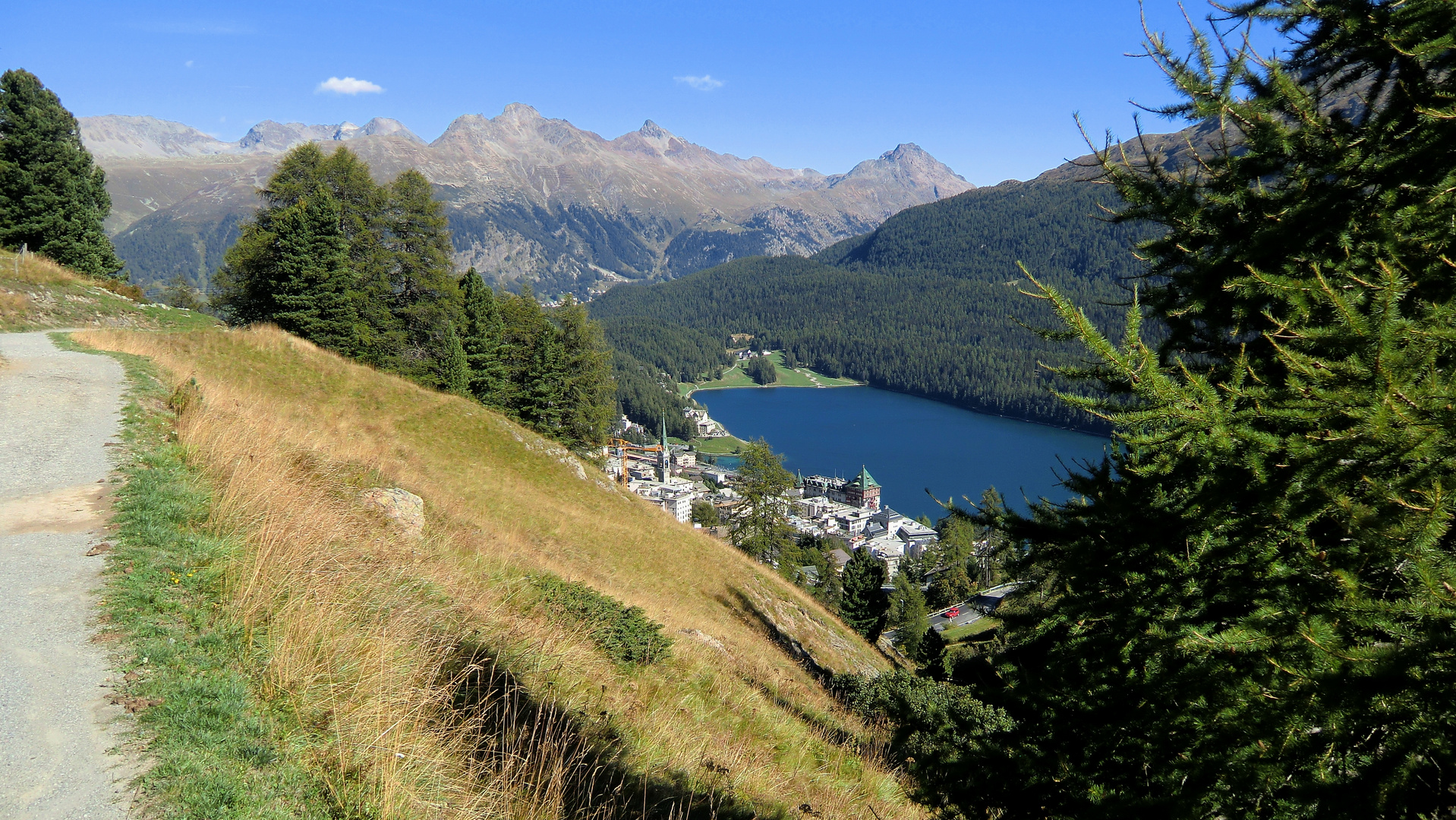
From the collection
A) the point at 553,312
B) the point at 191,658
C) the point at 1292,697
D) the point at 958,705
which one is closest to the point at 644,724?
the point at 958,705

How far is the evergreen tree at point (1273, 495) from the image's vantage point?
248cm

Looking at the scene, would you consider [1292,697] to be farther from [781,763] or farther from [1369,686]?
[781,763]

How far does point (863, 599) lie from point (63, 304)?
3558 centimetres

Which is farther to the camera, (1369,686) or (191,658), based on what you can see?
(191,658)

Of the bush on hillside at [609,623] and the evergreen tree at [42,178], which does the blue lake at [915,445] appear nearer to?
the bush on hillside at [609,623]

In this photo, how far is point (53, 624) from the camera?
4320mm

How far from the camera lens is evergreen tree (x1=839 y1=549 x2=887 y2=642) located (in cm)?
3406

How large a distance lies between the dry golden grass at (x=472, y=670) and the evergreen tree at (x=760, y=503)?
25209mm

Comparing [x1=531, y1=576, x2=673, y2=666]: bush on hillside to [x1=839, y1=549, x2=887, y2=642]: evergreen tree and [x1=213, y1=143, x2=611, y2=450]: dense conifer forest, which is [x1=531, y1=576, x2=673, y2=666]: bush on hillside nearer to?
[x1=213, y1=143, x2=611, y2=450]: dense conifer forest

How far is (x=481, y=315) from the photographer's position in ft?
111

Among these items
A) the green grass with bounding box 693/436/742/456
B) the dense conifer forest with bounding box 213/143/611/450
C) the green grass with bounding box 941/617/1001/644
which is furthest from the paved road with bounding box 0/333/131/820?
the green grass with bounding box 693/436/742/456

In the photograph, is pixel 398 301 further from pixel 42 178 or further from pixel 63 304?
A: pixel 42 178

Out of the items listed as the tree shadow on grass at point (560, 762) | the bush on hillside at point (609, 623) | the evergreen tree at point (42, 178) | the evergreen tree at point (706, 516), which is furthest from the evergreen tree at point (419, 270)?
the evergreen tree at point (706, 516)

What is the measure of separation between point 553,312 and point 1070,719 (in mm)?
38610
